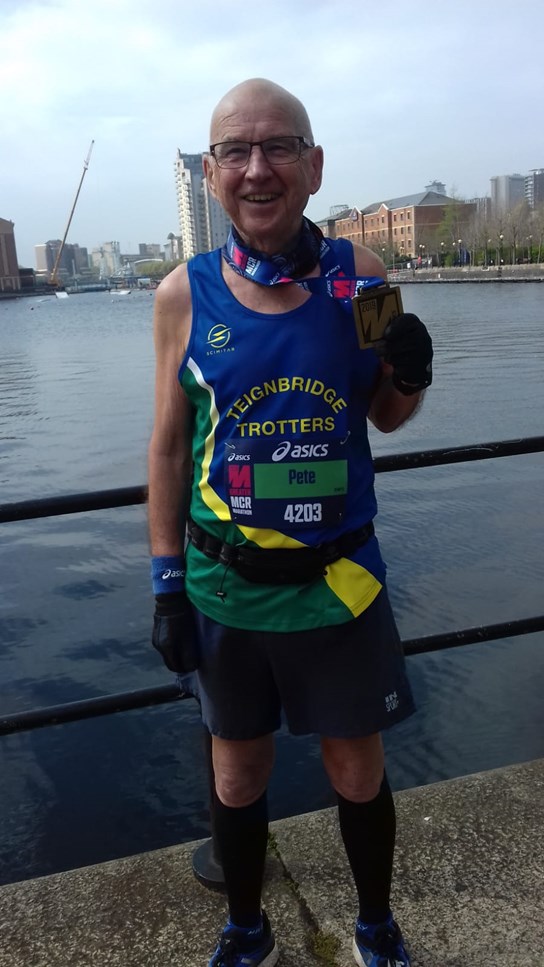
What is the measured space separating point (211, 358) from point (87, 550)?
953 cm

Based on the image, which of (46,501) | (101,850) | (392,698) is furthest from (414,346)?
(101,850)

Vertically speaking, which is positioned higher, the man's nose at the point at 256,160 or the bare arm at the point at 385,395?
the man's nose at the point at 256,160

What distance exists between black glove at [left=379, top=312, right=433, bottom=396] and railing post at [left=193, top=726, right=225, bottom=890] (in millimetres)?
1058

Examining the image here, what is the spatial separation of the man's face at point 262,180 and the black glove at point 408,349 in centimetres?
30

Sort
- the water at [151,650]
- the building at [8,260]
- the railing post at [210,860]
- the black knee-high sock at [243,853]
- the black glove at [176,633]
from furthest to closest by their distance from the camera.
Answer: the building at [8,260] < the water at [151,650] < the railing post at [210,860] < the black knee-high sock at [243,853] < the black glove at [176,633]

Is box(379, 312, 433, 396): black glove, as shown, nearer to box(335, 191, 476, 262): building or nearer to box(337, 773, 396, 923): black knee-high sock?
box(337, 773, 396, 923): black knee-high sock

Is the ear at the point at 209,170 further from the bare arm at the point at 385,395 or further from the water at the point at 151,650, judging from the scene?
the water at the point at 151,650

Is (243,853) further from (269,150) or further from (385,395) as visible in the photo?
(269,150)

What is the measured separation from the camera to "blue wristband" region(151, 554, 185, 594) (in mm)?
1847

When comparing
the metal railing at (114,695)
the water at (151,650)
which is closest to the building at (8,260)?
the water at (151,650)

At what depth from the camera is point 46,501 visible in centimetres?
224

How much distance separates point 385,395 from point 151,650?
6194mm

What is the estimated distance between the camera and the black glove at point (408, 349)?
1679mm

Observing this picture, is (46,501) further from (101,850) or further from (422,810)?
(101,850)
